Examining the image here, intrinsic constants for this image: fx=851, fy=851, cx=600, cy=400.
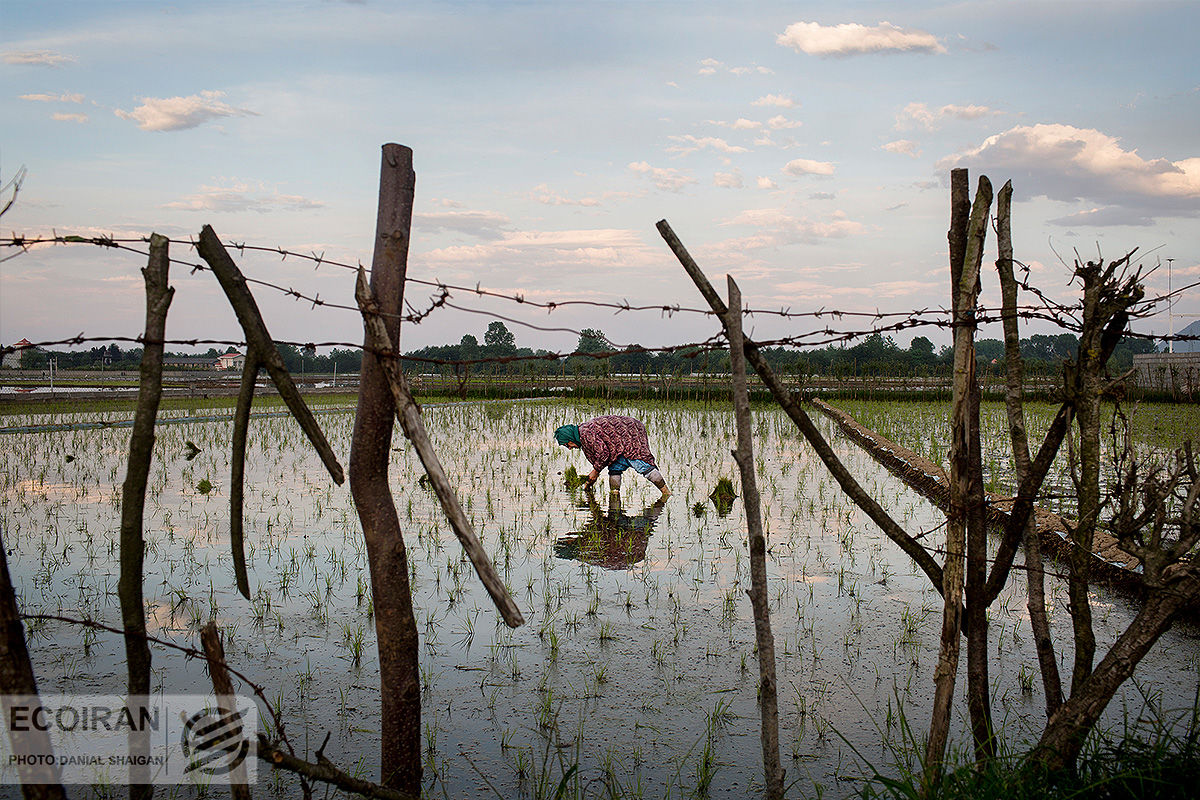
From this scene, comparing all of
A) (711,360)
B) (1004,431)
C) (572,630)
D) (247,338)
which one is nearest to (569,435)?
(572,630)

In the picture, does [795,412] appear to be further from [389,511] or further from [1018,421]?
[389,511]

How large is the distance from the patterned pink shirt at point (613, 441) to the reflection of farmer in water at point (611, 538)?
50 cm

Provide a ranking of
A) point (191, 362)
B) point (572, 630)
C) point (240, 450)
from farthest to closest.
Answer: point (191, 362) → point (572, 630) → point (240, 450)

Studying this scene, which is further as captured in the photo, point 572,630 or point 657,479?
point 657,479

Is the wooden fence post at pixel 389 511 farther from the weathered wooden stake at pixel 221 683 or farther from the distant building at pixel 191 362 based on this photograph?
the distant building at pixel 191 362

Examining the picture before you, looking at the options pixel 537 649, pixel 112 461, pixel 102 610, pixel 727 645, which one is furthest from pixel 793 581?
pixel 112 461

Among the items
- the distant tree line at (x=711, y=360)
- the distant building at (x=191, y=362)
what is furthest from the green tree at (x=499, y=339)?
the distant building at (x=191, y=362)

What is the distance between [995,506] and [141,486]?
6755mm

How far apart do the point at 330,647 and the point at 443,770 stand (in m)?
1.51

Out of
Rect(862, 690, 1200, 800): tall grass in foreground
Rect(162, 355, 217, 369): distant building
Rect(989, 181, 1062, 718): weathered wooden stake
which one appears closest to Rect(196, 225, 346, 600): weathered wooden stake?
Rect(862, 690, 1200, 800): tall grass in foreground

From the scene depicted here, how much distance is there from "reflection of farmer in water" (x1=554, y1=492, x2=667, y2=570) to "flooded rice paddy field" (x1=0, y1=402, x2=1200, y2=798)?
4cm

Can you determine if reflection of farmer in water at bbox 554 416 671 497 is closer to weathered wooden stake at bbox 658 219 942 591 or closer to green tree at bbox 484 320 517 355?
weathered wooden stake at bbox 658 219 942 591

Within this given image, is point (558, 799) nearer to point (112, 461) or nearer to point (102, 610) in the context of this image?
point (102, 610)

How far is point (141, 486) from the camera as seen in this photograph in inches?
97.3
